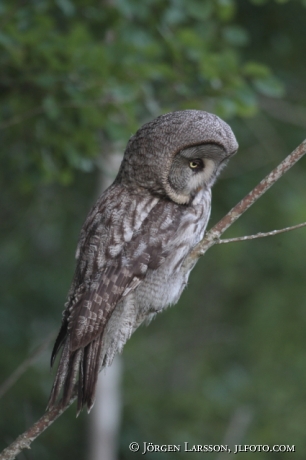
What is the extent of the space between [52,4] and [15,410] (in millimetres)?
4064

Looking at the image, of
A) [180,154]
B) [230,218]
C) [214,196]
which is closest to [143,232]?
[180,154]

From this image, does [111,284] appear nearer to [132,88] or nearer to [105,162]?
[132,88]

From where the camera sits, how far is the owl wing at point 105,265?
12.4ft

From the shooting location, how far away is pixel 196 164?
13.8 ft

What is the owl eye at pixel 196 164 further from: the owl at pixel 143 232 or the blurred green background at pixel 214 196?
the blurred green background at pixel 214 196

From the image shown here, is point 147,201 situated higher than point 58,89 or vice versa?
point 58,89

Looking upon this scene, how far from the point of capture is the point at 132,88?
16.3 feet

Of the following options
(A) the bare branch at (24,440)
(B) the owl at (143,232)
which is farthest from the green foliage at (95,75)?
(A) the bare branch at (24,440)

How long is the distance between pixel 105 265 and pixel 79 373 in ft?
2.02

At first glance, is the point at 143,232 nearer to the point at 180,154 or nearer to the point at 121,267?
the point at 121,267

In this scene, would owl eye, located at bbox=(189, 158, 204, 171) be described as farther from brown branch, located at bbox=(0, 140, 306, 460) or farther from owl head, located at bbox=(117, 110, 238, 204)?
brown branch, located at bbox=(0, 140, 306, 460)

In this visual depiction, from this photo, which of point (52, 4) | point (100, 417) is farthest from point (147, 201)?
point (100, 417)

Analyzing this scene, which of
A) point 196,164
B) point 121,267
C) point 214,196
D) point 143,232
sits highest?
point 214,196

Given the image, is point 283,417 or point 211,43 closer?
point 211,43
